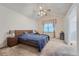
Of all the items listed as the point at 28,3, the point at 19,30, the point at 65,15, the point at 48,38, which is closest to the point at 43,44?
the point at 48,38

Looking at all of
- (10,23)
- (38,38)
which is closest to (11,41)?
(10,23)

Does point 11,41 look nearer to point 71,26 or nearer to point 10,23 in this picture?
point 10,23

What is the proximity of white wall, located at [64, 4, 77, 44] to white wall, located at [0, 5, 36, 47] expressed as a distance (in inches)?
23.0

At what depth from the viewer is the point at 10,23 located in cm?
191

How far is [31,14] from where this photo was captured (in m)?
1.98

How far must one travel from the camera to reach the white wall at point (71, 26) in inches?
73.5

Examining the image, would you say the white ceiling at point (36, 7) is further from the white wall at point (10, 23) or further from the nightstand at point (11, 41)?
the nightstand at point (11, 41)

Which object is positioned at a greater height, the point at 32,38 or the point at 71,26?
the point at 71,26

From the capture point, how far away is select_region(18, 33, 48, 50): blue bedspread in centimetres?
191

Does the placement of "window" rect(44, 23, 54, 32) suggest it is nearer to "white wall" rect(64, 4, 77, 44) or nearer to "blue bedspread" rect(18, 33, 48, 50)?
"blue bedspread" rect(18, 33, 48, 50)

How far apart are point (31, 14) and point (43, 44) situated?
57cm

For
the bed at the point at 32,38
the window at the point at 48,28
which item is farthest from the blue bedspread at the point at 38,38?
the window at the point at 48,28

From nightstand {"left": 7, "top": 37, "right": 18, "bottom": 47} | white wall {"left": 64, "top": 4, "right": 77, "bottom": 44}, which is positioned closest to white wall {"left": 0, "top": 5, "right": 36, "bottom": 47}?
nightstand {"left": 7, "top": 37, "right": 18, "bottom": 47}

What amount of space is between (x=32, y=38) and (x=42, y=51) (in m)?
0.28
